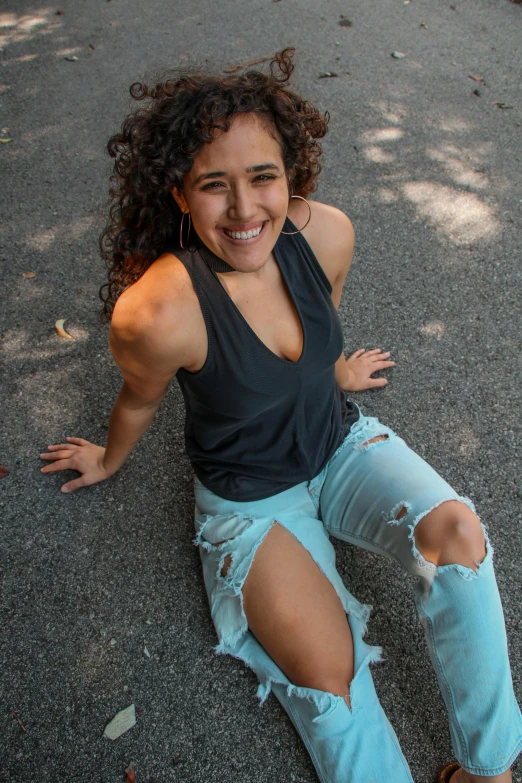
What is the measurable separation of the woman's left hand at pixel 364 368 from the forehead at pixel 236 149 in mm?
1174

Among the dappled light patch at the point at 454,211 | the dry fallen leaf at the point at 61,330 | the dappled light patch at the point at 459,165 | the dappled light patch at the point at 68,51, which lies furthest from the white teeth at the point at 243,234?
the dappled light patch at the point at 68,51

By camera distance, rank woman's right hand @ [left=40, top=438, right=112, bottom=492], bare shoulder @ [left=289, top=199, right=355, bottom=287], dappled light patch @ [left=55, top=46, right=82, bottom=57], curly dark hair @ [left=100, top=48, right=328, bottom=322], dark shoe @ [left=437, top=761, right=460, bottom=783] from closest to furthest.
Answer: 1. curly dark hair @ [left=100, top=48, right=328, bottom=322]
2. dark shoe @ [left=437, top=761, right=460, bottom=783]
3. bare shoulder @ [left=289, top=199, right=355, bottom=287]
4. woman's right hand @ [left=40, top=438, right=112, bottom=492]
5. dappled light patch @ [left=55, top=46, right=82, bottom=57]

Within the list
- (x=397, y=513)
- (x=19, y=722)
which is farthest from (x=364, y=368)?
(x=19, y=722)

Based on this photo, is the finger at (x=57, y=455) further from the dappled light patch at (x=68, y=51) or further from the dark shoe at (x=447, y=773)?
the dappled light patch at (x=68, y=51)

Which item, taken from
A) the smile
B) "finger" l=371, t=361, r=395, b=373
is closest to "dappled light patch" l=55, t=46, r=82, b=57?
"finger" l=371, t=361, r=395, b=373

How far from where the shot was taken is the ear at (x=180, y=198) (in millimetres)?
1606

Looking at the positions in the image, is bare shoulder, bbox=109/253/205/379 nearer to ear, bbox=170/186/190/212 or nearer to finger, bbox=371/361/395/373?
ear, bbox=170/186/190/212

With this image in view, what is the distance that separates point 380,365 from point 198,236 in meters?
1.32

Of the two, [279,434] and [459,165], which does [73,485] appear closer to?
[279,434]

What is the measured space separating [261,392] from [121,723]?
1.11 meters

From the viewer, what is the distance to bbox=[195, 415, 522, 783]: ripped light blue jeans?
161 cm

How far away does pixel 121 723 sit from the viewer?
6.09 feet

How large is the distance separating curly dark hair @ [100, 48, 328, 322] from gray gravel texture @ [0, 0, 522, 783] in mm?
1045

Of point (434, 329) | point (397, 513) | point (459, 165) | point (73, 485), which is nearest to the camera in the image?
point (397, 513)
